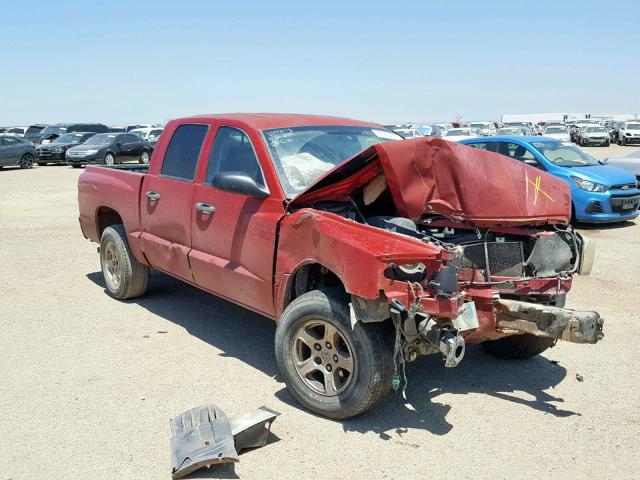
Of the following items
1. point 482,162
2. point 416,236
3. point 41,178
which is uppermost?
point 482,162

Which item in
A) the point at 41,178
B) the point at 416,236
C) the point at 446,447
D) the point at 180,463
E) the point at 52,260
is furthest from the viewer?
the point at 41,178

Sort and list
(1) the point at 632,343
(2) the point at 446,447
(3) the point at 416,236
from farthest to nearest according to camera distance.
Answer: (1) the point at 632,343 → (3) the point at 416,236 → (2) the point at 446,447

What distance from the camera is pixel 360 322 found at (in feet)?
12.6

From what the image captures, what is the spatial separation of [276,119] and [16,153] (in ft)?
85.7


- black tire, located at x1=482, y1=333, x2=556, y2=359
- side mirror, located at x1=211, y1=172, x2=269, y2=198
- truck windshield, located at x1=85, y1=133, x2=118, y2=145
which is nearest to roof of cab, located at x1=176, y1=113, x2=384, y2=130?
side mirror, located at x1=211, y1=172, x2=269, y2=198

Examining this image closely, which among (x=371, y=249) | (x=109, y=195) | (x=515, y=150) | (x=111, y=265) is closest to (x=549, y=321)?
(x=371, y=249)

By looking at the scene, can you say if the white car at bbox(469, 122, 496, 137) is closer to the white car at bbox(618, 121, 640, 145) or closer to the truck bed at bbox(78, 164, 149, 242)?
Answer: the white car at bbox(618, 121, 640, 145)

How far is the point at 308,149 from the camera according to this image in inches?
196

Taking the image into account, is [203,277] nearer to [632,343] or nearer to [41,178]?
[632,343]

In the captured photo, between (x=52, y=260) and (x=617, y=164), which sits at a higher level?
(x=617, y=164)

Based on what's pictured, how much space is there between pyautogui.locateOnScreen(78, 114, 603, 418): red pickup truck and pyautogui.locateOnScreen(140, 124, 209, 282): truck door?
77 mm

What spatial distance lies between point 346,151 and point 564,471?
9.26 ft

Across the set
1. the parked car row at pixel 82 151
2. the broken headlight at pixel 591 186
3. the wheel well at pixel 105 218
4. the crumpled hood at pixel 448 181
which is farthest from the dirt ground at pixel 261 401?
the parked car row at pixel 82 151

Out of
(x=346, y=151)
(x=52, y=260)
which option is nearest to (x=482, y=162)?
(x=346, y=151)
